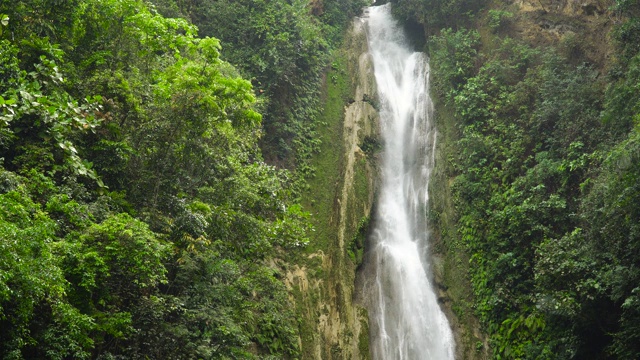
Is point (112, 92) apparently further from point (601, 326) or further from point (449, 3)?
point (449, 3)

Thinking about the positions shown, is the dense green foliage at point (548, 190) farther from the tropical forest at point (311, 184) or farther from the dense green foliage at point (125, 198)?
the dense green foliage at point (125, 198)

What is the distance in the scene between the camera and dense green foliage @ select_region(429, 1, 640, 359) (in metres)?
10.9

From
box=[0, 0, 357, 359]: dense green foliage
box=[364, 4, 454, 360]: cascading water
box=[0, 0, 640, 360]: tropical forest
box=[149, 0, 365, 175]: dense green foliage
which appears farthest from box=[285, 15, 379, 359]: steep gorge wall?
box=[0, 0, 357, 359]: dense green foliage

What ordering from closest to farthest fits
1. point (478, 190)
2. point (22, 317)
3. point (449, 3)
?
1. point (22, 317)
2. point (478, 190)
3. point (449, 3)

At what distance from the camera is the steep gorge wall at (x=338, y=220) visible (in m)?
15.2

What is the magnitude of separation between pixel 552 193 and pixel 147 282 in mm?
12001

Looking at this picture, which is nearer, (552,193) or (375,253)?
(552,193)

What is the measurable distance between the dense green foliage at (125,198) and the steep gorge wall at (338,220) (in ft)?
5.73

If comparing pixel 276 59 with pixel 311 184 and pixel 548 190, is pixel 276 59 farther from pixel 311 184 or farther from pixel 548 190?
pixel 548 190

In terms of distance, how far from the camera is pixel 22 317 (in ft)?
18.0

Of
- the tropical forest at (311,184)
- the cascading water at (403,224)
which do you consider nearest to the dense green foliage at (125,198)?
the tropical forest at (311,184)

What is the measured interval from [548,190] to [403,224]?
593 centimetres

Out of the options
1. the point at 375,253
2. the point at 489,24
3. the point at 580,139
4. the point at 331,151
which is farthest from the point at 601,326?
the point at 489,24

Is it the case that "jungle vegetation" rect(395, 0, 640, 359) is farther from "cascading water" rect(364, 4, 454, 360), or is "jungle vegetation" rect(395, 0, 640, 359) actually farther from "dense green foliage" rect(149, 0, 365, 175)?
"dense green foliage" rect(149, 0, 365, 175)
